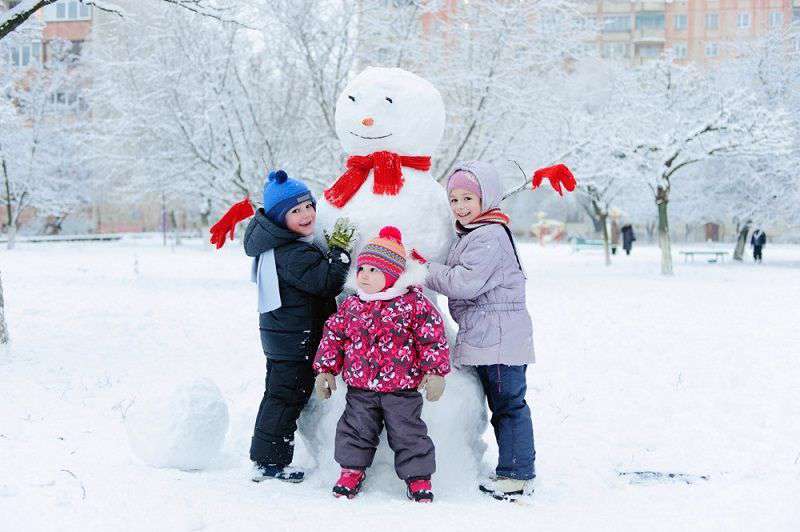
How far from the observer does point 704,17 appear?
5191 cm

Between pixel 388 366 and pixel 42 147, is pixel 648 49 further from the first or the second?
pixel 388 366

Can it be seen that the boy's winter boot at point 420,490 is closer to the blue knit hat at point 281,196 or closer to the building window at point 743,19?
the blue knit hat at point 281,196

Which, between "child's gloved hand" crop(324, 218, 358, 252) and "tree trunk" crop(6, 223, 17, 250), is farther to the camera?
"tree trunk" crop(6, 223, 17, 250)

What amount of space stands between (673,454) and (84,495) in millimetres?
3334

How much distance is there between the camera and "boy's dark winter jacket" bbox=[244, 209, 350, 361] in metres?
3.54

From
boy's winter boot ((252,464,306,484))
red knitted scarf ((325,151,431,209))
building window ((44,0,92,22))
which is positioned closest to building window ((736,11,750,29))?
building window ((44,0,92,22))

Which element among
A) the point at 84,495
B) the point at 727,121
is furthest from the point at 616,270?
the point at 84,495

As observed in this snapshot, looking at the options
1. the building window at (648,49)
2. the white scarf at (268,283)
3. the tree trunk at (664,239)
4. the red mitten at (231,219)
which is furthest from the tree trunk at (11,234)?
the building window at (648,49)

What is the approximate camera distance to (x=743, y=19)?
5106 centimetres

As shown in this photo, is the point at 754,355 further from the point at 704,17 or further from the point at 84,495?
the point at 704,17

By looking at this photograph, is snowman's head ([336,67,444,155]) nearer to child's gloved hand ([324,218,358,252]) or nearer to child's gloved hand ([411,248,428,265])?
child's gloved hand ([324,218,358,252])

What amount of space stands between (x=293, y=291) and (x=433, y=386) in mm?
893

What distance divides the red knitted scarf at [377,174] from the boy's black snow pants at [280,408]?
874 mm

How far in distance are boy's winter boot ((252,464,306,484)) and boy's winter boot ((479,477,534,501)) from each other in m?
0.92
